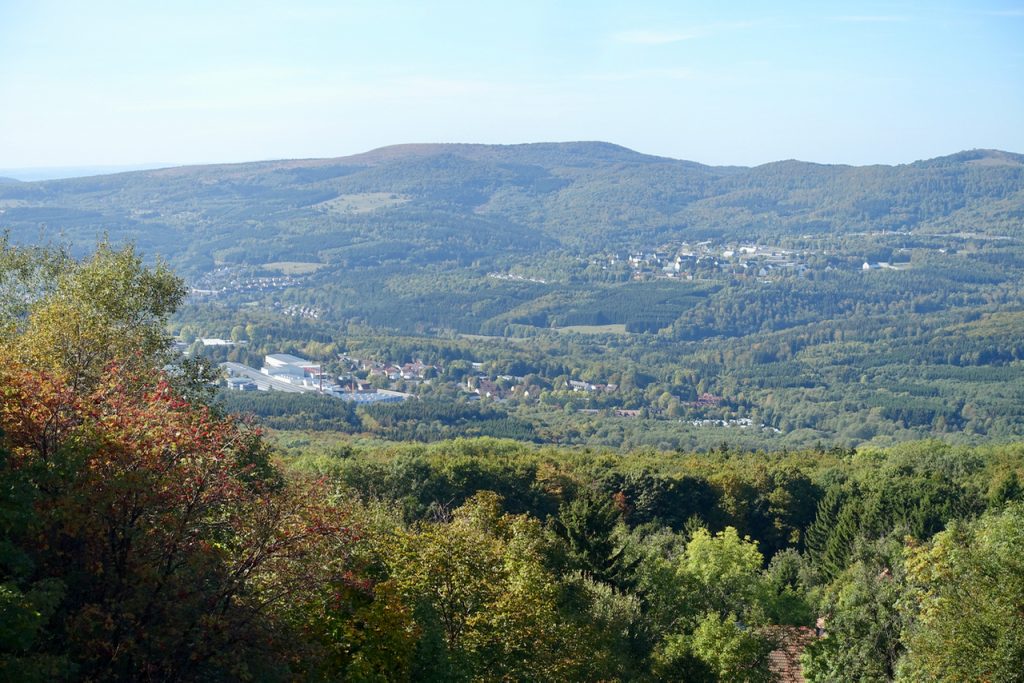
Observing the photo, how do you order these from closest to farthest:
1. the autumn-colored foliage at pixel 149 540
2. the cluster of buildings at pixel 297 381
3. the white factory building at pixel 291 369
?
the autumn-colored foliage at pixel 149 540, the cluster of buildings at pixel 297 381, the white factory building at pixel 291 369

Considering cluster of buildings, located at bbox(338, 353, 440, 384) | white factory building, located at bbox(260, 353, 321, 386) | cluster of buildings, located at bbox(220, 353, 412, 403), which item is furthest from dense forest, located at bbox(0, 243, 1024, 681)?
cluster of buildings, located at bbox(338, 353, 440, 384)

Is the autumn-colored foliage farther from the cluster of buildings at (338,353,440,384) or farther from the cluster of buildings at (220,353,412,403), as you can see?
the cluster of buildings at (338,353,440,384)

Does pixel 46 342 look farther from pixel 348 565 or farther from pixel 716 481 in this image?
pixel 716 481

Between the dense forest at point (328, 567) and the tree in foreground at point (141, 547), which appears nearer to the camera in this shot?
the tree in foreground at point (141, 547)

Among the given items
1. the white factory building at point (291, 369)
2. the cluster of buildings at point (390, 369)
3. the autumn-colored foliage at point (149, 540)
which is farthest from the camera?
the cluster of buildings at point (390, 369)

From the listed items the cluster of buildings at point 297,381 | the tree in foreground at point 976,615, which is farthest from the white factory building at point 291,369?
the tree in foreground at point 976,615

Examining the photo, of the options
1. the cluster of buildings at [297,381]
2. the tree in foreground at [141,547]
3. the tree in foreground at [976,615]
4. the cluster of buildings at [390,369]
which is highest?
the tree in foreground at [141,547]

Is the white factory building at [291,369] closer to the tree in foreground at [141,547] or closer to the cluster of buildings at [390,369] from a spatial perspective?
the cluster of buildings at [390,369]

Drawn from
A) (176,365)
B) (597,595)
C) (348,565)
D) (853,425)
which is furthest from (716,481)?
(853,425)

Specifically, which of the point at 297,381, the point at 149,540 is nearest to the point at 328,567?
the point at 149,540
